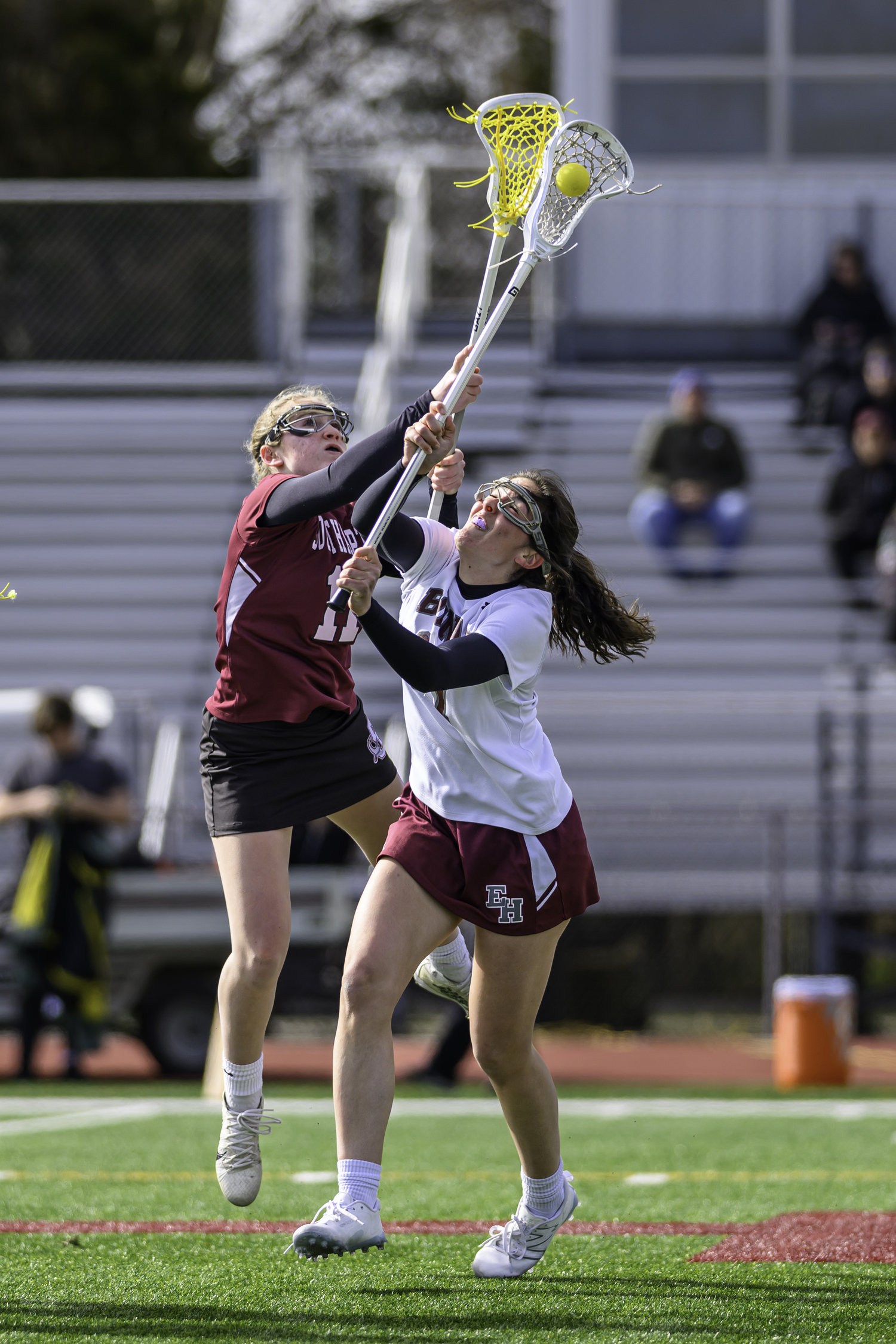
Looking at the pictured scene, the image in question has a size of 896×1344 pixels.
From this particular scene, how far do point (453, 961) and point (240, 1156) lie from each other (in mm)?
733

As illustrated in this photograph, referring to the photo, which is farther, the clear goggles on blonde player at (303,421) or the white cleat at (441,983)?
the clear goggles on blonde player at (303,421)

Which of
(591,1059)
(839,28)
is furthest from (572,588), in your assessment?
(839,28)

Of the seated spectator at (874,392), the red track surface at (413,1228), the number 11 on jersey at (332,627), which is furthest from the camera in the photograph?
the seated spectator at (874,392)

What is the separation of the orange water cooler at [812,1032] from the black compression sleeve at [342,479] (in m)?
5.87

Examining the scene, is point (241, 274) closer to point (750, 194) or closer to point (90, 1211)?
point (750, 194)

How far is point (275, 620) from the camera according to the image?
475 cm

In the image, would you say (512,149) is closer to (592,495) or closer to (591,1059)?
(591,1059)

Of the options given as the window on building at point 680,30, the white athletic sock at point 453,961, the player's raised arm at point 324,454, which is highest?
the window on building at point 680,30

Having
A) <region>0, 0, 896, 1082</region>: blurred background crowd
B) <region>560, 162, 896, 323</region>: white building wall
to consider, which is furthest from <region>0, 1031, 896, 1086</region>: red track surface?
<region>560, 162, 896, 323</region>: white building wall

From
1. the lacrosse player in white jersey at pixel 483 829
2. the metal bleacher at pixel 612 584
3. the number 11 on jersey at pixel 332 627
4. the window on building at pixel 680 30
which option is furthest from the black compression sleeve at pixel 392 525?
the window on building at pixel 680 30

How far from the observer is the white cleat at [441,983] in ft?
15.3

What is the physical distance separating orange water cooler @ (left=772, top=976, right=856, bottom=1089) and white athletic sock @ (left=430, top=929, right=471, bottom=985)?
5356mm

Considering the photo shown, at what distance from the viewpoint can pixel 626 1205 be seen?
575 cm

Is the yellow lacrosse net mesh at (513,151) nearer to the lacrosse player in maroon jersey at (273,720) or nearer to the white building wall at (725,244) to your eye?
the lacrosse player in maroon jersey at (273,720)
